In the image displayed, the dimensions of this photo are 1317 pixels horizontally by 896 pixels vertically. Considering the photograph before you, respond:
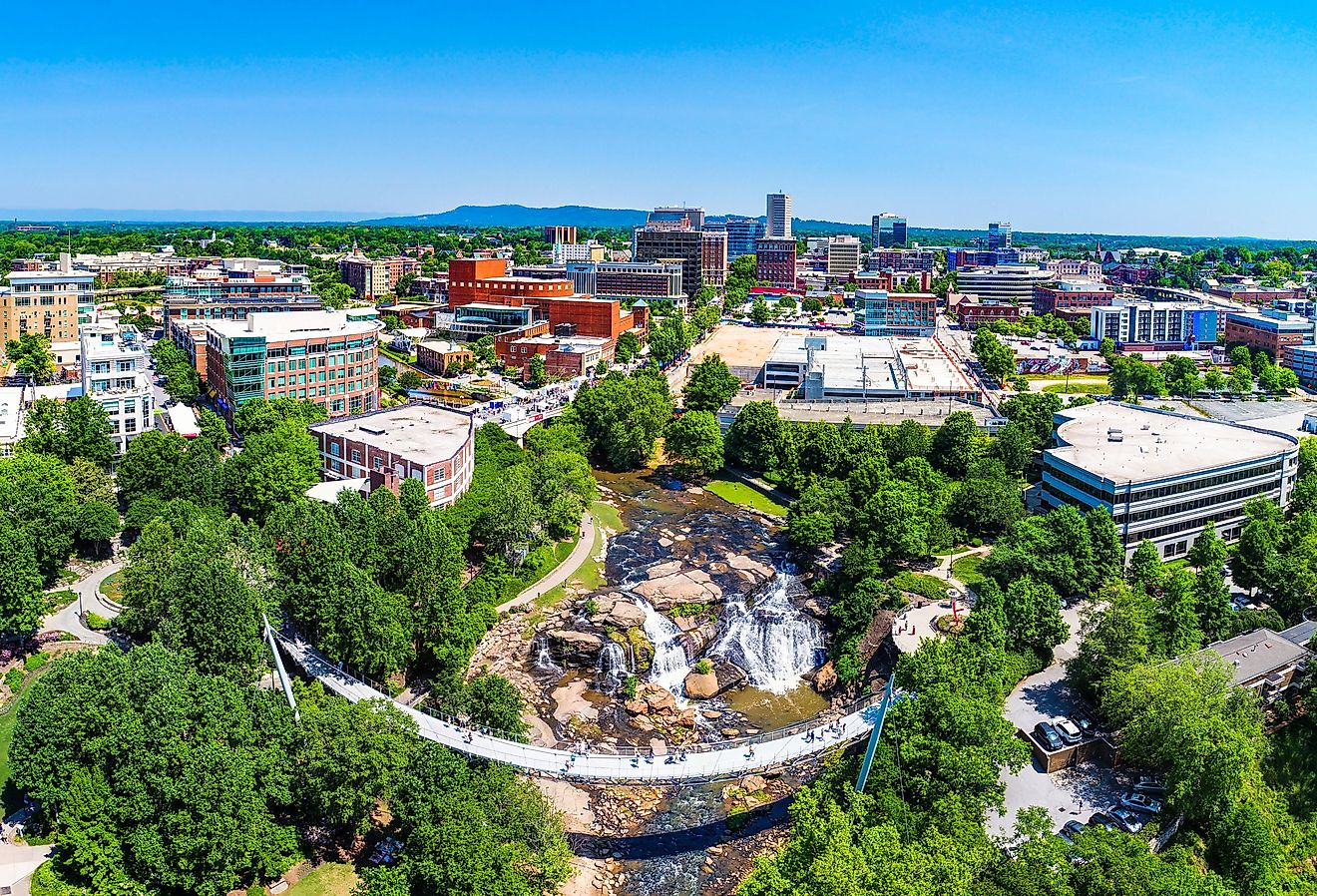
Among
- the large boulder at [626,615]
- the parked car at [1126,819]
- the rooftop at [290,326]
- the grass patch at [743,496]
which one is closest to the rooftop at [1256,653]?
the parked car at [1126,819]

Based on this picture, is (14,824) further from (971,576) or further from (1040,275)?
(1040,275)

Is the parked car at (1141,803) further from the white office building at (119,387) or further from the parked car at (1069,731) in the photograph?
the white office building at (119,387)

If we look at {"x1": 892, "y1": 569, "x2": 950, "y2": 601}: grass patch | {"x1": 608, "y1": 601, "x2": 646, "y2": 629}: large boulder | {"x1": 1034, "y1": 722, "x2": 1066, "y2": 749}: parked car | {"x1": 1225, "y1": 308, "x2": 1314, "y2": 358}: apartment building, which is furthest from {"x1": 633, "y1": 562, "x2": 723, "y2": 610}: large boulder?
{"x1": 1225, "y1": 308, "x2": 1314, "y2": 358}: apartment building

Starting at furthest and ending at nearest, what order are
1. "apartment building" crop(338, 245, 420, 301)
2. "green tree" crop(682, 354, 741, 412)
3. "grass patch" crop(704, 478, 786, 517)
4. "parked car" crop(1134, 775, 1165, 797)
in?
"apartment building" crop(338, 245, 420, 301)
"green tree" crop(682, 354, 741, 412)
"grass patch" crop(704, 478, 786, 517)
"parked car" crop(1134, 775, 1165, 797)

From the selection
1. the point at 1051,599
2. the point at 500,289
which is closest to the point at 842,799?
the point at 1051,599

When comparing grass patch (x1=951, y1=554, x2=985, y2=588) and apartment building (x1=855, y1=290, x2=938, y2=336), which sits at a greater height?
apartment building (x1=855, y1=290, x2=938, y2=336)

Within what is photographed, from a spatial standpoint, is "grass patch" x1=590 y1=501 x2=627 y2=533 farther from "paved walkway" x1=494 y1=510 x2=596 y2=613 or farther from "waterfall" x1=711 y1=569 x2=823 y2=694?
"waterfall" x1=711 y1=569 x2=823 y2=694
